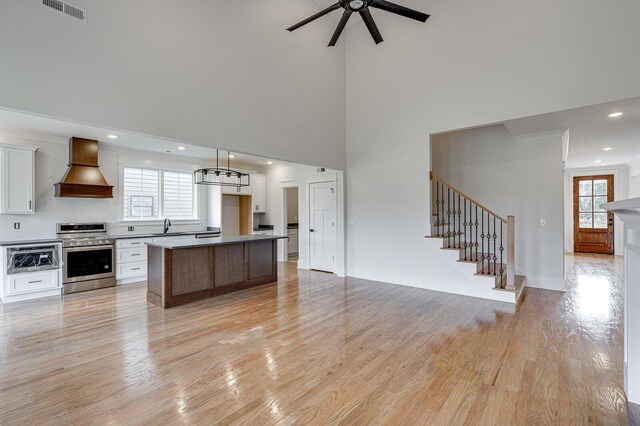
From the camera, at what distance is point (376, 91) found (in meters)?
6.18

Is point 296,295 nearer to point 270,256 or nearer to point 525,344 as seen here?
point 270,256

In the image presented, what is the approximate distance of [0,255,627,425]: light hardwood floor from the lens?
214 cm

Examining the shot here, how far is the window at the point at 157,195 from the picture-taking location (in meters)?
6.56

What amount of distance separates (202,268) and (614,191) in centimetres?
1152

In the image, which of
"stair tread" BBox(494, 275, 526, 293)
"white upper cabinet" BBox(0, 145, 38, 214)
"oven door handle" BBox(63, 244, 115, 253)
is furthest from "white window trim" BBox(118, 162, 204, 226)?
"stair tread" BBox(494, 275, 526, 293)

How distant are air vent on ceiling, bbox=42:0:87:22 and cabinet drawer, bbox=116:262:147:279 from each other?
13.8 feet

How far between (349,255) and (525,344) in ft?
Answer: 12.3

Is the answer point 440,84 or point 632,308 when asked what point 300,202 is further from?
point 632,308

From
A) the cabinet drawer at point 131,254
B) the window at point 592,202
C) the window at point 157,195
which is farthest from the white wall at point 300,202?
the window at point 592,202

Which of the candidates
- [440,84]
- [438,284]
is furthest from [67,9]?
[438,284]

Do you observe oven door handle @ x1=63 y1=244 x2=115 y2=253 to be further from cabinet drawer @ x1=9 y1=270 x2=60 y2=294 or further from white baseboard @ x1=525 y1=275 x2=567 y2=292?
white baseboard @ x1=525 y1=275 x2=567 y2=292

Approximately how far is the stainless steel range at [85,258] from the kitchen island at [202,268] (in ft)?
4.98

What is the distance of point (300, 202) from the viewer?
24.9 ft

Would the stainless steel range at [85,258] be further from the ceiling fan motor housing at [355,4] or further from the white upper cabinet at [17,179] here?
the ceiling fan motor housing at [355,4]
